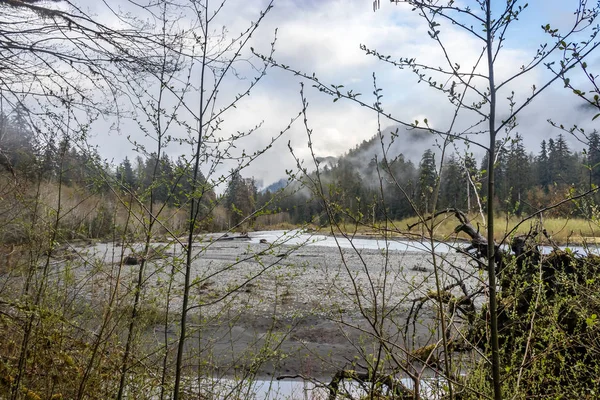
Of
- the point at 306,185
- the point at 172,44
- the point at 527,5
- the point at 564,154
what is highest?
the point at 564,154

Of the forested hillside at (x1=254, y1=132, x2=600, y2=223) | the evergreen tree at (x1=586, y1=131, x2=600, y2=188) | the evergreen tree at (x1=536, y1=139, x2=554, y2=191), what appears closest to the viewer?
the evergreen tree at (x1=586, y1=131, x2=600, y2=188)

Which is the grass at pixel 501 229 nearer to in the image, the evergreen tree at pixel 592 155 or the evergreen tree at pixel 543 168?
the evergreen tree at pixel 592 155

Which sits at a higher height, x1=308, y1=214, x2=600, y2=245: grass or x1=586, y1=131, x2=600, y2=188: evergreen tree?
x1=586, y1=131, x2=600, y2=188: evergreen tree

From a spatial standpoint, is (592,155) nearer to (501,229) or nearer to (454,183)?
(454,183)

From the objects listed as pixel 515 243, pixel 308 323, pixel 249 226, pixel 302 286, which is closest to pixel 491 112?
pixel 249 226

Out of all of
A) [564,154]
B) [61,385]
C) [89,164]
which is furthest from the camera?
[564,154]

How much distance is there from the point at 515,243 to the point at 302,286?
8.87m

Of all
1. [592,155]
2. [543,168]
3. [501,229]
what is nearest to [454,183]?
[592,155]

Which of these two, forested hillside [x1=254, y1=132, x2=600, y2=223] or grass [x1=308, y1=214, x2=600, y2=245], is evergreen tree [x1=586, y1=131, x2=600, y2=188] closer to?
forested hillside [x1=254, y1=132, x2=600, y2=223]

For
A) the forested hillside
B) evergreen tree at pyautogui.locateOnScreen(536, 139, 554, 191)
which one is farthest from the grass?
evergreen tree at pyautogui.locateOnScreen(536, 139, 554, 191)

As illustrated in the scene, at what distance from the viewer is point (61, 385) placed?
254cm

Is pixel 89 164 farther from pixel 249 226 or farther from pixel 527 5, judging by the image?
pixel 527 5

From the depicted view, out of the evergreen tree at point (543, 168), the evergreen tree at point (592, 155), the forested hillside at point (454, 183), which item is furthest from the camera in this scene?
the evergreen tree at point (543, 168)

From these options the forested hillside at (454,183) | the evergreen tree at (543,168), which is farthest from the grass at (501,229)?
the evergreen tree at (543,168)
